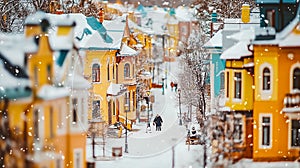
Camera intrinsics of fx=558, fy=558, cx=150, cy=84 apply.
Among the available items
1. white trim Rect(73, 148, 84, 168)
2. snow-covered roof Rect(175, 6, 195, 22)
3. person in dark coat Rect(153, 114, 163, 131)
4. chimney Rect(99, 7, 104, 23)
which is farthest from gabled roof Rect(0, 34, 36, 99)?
snow-covered roof Rect(175, 6, 195, 22)

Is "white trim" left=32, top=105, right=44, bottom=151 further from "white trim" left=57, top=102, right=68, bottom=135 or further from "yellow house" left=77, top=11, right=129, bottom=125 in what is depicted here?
"yellow house" left=77, top=11, right=129, bottom=125

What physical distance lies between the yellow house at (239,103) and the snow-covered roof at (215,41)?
0.10m

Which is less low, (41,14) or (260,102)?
(41,14)

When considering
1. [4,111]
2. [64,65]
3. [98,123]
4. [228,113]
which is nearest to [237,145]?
[228,113]

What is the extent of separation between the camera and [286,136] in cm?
181

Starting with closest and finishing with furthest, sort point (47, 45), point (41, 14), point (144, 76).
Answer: point (47, 45) → point (41, 14) → point (144, 76)

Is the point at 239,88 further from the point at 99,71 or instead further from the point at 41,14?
the point at 41,14

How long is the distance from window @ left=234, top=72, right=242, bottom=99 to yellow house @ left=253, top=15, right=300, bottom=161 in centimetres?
5

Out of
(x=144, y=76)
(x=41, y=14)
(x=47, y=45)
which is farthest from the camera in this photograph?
(x=144, y=76)

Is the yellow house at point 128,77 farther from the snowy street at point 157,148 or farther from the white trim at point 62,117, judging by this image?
the white trim at point 62,117

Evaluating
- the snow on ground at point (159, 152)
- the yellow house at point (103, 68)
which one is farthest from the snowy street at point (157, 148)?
the yellow house at point (103, 68)

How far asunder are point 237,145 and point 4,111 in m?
0.76

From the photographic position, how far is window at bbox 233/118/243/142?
1.84 meters

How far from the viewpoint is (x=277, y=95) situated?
1802mm
